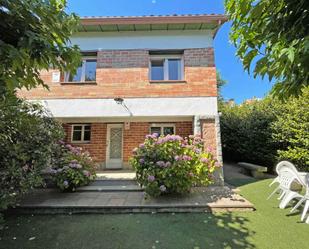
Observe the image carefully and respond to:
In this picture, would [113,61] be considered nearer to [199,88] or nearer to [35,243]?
[199,88]

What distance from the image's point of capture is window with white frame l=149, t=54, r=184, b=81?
828 centimetres

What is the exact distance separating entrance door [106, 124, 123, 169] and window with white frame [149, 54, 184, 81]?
3.37 metres

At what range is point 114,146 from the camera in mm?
9906

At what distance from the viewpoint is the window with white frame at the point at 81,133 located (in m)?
9.84

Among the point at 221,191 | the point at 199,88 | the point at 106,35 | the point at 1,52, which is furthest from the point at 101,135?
the point at 1,52

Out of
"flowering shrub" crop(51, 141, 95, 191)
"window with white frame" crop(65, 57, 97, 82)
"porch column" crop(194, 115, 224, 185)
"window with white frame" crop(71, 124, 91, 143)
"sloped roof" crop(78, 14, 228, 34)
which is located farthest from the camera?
"window with white frame" crop(71, 124, 91, 143)

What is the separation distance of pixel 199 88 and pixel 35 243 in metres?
6.92

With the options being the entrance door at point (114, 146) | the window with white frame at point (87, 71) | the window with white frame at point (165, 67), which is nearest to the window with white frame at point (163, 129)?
the entrance door at point (114, 146)

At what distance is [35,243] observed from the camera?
361 cm

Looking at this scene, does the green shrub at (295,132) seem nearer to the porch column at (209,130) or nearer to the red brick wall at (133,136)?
the porch column at (209,130)

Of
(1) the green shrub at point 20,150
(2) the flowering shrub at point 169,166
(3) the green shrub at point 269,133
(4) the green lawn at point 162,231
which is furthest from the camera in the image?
(3) the green shrub at point 269,133

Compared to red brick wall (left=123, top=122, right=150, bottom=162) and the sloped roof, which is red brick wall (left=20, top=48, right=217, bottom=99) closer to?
the sloped roof

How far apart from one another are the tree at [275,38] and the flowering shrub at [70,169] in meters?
5.89

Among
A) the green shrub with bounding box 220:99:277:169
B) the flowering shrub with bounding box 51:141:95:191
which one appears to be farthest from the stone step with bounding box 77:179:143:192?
the green shrub with bounding box 220:99:277:169
